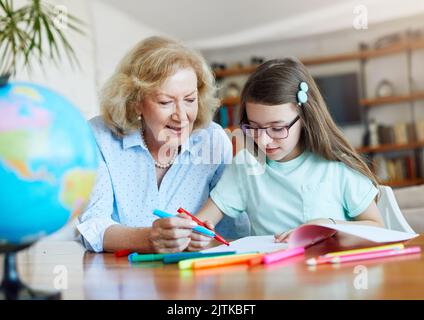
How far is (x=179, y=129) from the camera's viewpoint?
164 centimetres

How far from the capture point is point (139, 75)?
164 cm

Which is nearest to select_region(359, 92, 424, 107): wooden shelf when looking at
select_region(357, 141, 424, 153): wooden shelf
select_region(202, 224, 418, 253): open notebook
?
select_region(357, 141, 424, 153): wooden shelf

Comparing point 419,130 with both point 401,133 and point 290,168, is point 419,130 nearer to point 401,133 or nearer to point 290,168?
point 401,133

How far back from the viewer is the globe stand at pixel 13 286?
73cm

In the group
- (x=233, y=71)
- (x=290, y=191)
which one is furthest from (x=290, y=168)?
(x=233, y=71)

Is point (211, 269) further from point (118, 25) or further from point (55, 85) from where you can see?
point (118, 25)

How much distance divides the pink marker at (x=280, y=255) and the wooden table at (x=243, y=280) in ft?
0.06

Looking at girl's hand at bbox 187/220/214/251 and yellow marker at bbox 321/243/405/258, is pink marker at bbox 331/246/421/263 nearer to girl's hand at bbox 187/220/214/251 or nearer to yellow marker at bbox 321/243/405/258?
yellow marker at bbox 321/243/405/258

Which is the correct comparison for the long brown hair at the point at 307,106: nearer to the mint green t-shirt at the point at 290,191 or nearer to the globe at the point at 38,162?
the mint green t-shirt at the point at 290,191

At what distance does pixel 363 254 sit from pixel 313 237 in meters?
0.20

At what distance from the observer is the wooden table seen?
0.70 m

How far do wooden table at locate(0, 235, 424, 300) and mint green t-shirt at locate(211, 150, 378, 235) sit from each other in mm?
435

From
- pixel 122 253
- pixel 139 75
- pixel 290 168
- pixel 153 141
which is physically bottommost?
pixel 122 253

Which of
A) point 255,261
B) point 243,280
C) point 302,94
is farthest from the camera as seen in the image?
point 302,94
